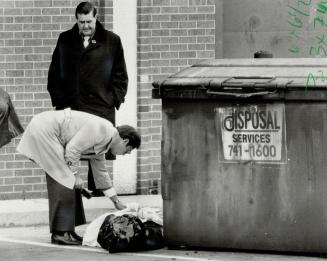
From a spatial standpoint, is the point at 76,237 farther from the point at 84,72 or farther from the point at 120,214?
the point at 84,72

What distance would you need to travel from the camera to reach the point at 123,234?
8945 mm

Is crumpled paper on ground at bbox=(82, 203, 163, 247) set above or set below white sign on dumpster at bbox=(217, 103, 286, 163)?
below

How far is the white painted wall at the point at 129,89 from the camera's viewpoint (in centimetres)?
1177

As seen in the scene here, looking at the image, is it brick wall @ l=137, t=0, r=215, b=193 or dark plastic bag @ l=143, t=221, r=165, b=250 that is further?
brick wall @ l=137, t=0, r=215, b=193

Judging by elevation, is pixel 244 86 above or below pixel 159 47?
below

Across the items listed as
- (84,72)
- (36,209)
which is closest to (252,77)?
(84,72)

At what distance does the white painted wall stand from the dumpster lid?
8.77 ft

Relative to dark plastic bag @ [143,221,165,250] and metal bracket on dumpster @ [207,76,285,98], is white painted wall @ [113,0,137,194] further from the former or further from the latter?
metal bracket on dumpster @ [207,76,285,98]

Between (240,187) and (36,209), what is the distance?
271cm

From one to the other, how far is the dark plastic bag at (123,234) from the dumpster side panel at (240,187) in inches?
8.4

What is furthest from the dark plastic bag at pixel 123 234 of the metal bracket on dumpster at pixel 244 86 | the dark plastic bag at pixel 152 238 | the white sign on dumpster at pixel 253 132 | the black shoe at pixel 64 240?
the metal bracket on dumpster at pixel 244 86

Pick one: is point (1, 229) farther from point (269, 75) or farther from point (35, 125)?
point (269, 75)

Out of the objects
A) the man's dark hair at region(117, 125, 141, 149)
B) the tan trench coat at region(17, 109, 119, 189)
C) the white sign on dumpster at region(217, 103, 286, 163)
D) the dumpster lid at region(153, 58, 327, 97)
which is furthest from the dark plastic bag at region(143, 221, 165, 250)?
the dumpster lid at region(153, 58, 327, 97)

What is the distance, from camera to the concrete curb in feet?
34.7
